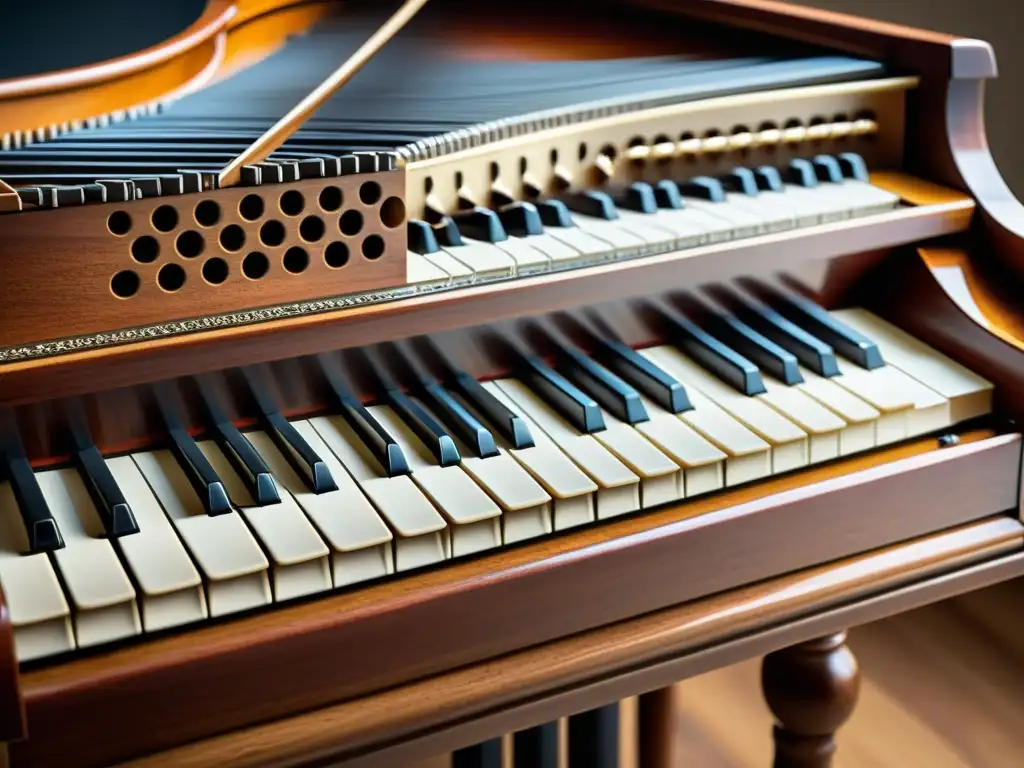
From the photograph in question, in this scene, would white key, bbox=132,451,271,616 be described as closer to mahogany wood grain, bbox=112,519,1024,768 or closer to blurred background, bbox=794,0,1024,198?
mahogany wood grain, bbox=112,519,1024,768

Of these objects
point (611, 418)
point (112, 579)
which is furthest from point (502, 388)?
point (112, 579)

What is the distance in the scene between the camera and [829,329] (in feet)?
4.32

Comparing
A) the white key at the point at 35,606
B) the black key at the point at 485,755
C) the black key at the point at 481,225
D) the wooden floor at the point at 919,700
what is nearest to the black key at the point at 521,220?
the black key at the point at 481,225

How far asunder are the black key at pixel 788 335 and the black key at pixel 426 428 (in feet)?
1.25

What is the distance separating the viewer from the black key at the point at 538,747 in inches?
64.3

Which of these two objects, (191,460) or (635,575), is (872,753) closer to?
(635,575)

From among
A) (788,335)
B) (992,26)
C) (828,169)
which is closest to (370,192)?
(788,335)

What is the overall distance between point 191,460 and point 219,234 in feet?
0.61

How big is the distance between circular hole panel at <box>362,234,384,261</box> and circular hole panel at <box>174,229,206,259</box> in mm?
141

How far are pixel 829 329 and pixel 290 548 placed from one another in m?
0.65

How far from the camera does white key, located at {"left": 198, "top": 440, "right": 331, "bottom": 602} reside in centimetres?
93

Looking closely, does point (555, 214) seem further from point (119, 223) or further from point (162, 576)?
point (162, 576)

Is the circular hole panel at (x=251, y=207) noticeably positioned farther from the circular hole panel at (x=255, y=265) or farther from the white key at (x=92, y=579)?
the white key at (x=92, y=579)

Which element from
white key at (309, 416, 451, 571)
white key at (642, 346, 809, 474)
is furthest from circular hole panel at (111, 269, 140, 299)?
white key at (642, 346, 809, 474)
